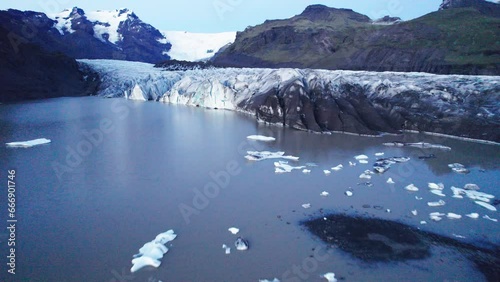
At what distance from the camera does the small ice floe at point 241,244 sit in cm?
476

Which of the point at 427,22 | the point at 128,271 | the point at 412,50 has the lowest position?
the point at 128,271

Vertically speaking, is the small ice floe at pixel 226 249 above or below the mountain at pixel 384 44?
below

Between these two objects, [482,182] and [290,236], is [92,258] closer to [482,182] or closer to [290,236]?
[290,236]

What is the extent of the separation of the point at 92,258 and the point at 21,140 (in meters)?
7.60

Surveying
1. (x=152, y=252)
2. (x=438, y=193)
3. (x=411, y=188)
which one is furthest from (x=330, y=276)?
(x=438, y=193)

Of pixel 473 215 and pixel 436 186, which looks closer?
pixel 473 215

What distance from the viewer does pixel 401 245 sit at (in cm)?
496

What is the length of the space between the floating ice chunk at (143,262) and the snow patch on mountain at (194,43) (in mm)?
58545

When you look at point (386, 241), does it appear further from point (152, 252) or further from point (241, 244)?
point (152, 252)

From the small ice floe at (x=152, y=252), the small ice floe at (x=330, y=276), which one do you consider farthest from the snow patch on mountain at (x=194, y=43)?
the small ice floe at (x=330, y=276)

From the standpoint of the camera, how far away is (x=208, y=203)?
248 inches

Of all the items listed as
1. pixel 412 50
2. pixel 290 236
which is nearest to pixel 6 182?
pixel 290 236

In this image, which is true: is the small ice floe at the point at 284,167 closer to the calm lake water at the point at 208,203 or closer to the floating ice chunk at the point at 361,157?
the calm lake water at the point at 208,203

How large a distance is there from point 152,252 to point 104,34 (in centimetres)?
6201
